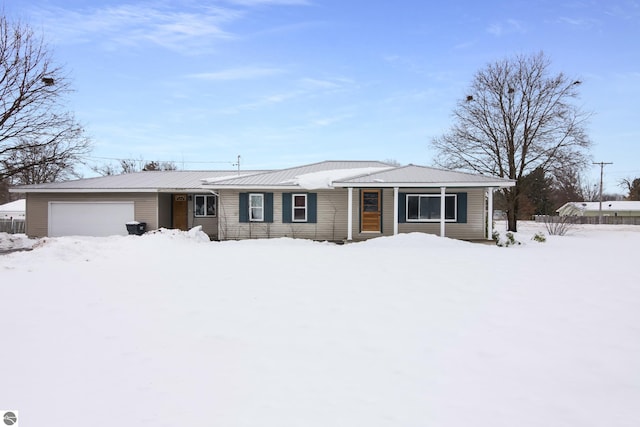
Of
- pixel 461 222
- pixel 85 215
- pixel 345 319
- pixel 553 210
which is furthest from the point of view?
pixel 553 210

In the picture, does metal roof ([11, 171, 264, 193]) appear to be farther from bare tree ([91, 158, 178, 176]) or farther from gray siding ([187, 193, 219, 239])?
bare tree ([91, 158, 178, 176])

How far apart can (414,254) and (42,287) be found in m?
9.73

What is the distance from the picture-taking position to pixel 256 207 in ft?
58.4

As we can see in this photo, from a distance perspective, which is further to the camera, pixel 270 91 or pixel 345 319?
pixel 270 91

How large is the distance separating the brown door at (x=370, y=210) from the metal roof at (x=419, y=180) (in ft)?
2.71

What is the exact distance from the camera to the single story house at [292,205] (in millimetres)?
16688

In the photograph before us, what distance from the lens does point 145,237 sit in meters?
15.0

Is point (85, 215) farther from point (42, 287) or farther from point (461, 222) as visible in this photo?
point (461, 222)

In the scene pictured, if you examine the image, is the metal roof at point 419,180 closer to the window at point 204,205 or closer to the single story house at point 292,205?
the single story house at point 292,205

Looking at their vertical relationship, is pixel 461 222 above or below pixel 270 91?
below

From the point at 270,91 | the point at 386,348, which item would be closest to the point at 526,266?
the point at 386,348

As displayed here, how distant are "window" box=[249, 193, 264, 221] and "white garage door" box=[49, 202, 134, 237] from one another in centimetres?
661

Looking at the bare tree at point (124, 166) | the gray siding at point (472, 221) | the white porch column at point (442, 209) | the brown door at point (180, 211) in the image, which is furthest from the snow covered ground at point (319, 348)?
the bare tree at point (124, 166)

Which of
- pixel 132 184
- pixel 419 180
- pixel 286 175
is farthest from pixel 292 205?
pixel 132 184
